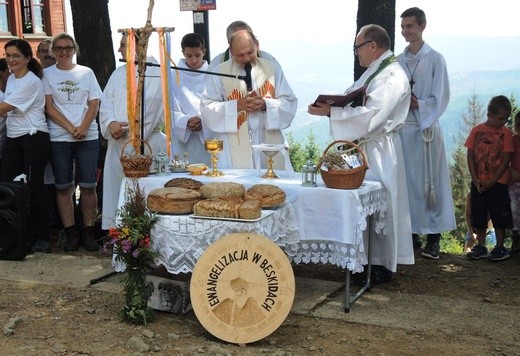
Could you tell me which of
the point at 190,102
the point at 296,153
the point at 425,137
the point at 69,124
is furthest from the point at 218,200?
the point at 296,153

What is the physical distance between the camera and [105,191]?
7.16 m

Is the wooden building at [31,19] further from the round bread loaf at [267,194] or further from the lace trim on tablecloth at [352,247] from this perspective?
the round bread loaf at [267,194]

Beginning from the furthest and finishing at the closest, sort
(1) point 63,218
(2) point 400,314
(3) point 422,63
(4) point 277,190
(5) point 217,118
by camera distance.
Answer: (1) point 63,218 → (3) point 422,63 → (5) point 217,118 → (2) point 400,314 → (4) point 277,190

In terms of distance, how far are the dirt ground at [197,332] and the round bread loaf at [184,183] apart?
35.4 inches

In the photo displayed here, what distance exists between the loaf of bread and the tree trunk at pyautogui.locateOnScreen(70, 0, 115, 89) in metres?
4.64

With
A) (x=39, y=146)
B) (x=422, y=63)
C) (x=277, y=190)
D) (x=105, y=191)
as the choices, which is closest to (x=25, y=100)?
(x=39, y=146)

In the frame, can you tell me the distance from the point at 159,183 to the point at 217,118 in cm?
102

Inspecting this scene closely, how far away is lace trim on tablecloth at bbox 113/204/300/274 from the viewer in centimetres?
472

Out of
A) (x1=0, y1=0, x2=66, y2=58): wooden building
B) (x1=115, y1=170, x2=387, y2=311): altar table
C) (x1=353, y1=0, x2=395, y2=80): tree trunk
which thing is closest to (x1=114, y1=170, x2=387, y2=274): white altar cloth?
(x1=115, y1=170, x2=387, y2=311): altar table

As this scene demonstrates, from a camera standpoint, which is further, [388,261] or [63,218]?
[63,218]

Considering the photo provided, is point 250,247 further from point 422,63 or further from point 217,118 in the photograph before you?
point 422,63

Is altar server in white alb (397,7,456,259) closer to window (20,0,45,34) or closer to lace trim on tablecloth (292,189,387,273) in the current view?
lace trim on tablecloth (292,189,387,273)

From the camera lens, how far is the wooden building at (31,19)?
21.0 metres

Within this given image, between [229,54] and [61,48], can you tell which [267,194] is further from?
[61,48]
